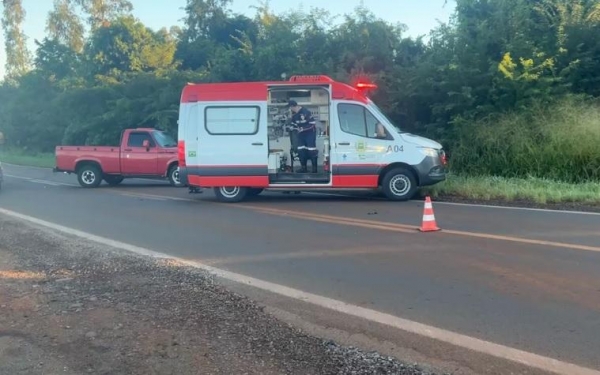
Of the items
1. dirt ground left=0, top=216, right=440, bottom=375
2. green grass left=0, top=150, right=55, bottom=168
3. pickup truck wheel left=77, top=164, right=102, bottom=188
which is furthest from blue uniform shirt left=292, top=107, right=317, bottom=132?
green grass left=0, top=150, right=55, bottom=168

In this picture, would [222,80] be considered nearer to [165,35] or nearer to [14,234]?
[165,35]

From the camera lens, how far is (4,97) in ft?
199

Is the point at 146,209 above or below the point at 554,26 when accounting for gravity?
below

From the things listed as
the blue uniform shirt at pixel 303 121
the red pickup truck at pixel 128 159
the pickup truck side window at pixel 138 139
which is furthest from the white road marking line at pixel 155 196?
the blue uniform shirt at pixel 303 121

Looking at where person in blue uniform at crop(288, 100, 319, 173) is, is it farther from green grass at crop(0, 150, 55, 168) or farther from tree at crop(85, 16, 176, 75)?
tree at crop(85, 16, 176, 75)

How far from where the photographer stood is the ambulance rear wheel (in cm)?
1542

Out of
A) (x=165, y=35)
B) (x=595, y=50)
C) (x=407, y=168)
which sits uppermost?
(x=165, y=35)

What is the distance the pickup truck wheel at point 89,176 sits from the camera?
2123 centimetres

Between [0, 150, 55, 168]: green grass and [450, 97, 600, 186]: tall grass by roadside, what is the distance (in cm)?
2358

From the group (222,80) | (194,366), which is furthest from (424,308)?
(222,80)

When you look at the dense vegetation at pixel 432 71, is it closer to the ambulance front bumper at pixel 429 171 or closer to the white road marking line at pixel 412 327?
the ambulance front bumper at pixel 429 171

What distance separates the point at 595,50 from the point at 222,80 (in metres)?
16.3

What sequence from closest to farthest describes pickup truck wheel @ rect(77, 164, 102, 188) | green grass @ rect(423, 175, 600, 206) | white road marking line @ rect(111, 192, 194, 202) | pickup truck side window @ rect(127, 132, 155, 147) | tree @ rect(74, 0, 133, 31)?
green grass @ rect(423, 175, 600, 206) → white road marking line @ rect(111, 192, 194, 202) → pickup truck side window @ rect(127, 132, 155, 147) → pickup truck wheel @ rect(77, 164, 102, 188) → tree @ rect(74, 0, 133, 31)

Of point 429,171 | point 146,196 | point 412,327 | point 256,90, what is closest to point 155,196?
point 146,196
